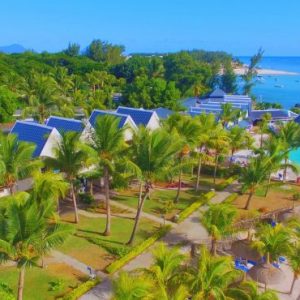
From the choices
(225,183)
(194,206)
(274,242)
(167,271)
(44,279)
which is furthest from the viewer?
(225,183)

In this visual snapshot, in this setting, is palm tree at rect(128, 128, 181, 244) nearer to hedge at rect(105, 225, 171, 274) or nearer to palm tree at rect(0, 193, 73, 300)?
hedge at rect(105, 225, 171, 274)

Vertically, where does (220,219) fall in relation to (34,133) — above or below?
below

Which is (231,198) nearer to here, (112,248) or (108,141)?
(112,248)

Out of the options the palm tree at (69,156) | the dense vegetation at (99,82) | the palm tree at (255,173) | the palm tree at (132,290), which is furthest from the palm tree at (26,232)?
the dense vegetation at (99,82)

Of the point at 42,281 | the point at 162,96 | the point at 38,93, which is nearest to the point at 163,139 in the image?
the point at 42,281

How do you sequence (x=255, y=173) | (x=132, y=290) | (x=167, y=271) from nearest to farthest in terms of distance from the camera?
(x=132, y=290)
(x=167, y=271)
(x=255, y=173)

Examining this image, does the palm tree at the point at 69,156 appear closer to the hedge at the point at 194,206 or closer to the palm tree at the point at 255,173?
the hedge at the point at 194,206

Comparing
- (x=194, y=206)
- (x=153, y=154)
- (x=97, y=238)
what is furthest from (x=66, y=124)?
(x=153, y=154)
